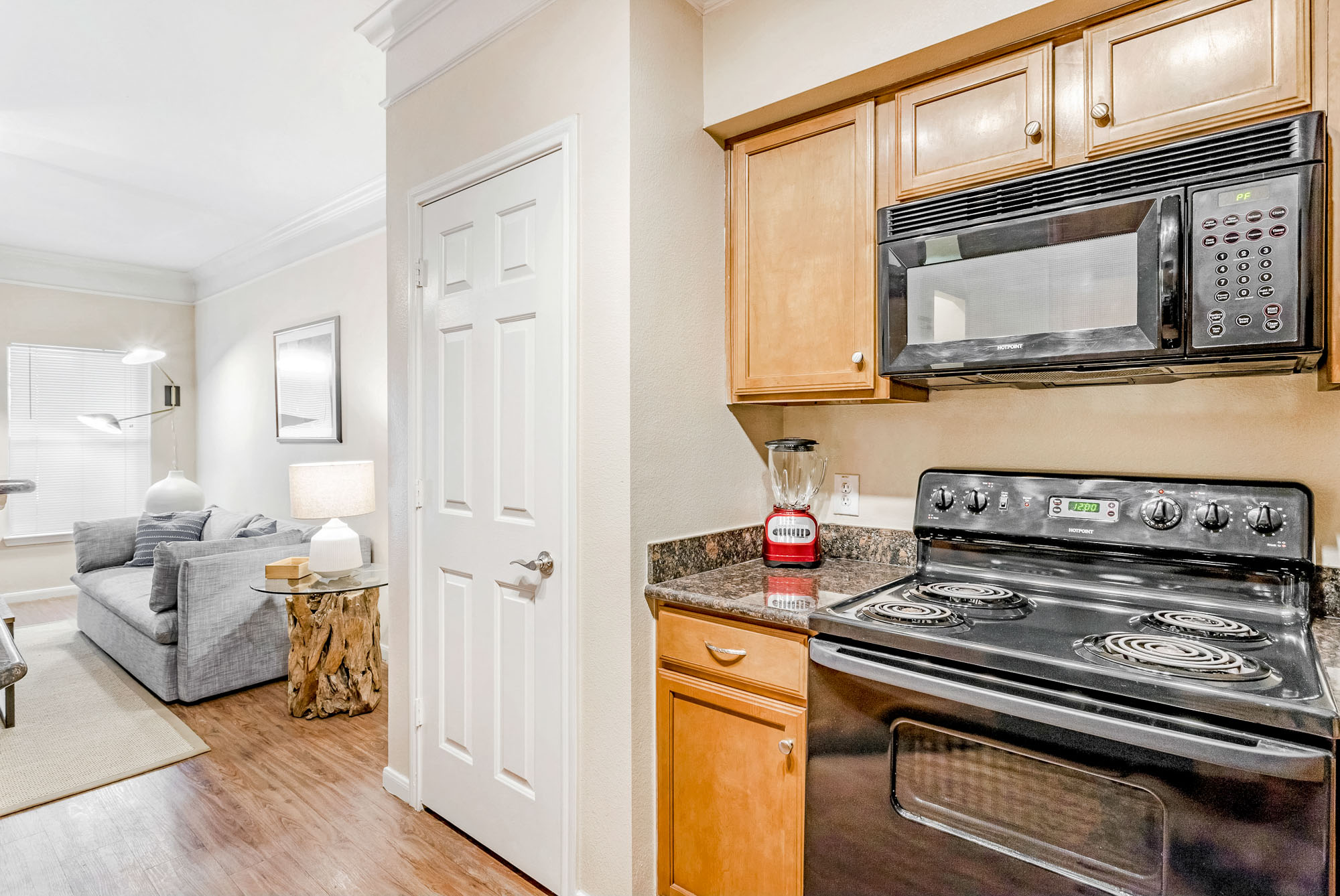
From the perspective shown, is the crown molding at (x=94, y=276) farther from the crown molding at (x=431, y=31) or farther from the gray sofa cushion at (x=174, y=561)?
the crown molding at (x=431, y=31)

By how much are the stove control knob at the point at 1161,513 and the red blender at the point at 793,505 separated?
777mm

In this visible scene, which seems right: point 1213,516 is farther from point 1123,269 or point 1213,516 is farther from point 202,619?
point 202,619

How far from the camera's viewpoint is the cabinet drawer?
5.10 ft

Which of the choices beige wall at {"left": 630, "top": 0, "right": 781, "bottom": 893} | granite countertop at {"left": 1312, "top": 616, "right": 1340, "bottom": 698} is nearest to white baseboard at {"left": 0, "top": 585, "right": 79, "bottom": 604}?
beige wall at {"left": 630, "top": 0, "right": 781, "bottom": 893}

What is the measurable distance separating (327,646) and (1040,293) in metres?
3.07

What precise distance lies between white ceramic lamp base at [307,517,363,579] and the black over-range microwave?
2.56 metres

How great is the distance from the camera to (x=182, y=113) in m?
3.04

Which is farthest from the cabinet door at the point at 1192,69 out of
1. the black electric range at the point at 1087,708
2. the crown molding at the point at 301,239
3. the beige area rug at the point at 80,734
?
the beige area rug at the point at 80,734

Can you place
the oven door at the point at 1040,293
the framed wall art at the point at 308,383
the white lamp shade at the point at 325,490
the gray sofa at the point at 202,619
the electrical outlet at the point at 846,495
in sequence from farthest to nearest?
the framed wall art at the point at 308,383 < the gray sofa at the point at 202,619 < the white lamp shade at the point at 325,490 < the electrical outlet at the point at 846,495 < the oven door at the point at 1040,293

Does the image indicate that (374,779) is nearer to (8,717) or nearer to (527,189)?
(8,717)

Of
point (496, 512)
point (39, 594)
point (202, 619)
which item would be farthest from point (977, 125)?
point (39, 594)

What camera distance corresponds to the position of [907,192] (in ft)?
5.61

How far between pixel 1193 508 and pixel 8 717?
14.2ft

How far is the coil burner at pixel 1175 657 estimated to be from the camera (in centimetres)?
110
